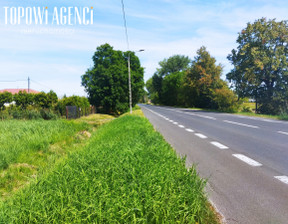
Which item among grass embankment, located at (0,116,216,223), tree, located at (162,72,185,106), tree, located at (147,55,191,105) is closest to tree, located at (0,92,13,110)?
grass embankment, located at (0,116,216,223)

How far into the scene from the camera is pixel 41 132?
10.6 m

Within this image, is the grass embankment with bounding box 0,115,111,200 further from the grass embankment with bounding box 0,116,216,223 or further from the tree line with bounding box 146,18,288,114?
the tree line with bounding box 146,18,288,114

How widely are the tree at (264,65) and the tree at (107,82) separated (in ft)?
59.0

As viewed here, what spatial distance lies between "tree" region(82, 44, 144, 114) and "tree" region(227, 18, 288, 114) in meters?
18.0

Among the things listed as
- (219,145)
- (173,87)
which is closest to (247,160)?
(219,145)

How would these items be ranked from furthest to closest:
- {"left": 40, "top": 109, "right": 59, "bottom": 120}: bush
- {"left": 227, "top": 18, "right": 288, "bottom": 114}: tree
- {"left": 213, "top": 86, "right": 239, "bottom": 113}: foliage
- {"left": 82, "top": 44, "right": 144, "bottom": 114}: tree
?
{"left": 213, "top": 86, "right": 239, "bottom": 113}: foliage, {"left": 82, "top": 44, "right": 144, "bottom": 114}: tree, {"left": 227, "top": 18, "right": 288, "bottom": 114}: tree, {"left": 40, "top": 109, "right": 59, "bottom": 120}: bush

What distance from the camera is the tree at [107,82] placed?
121ft

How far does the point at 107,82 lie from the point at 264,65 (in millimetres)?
23865

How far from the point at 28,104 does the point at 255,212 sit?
2286 centimetres

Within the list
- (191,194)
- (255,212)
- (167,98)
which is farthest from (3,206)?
(167,98)

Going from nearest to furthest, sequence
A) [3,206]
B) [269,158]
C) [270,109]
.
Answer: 1. [3,206]
2. [269,158]
3. [270,109]

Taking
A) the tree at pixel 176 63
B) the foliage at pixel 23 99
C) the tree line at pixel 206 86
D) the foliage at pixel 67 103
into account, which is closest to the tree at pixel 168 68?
the tree at pixel 176 63

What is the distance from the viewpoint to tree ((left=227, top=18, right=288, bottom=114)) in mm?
33812

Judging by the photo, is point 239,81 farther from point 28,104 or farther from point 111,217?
point 111,217
